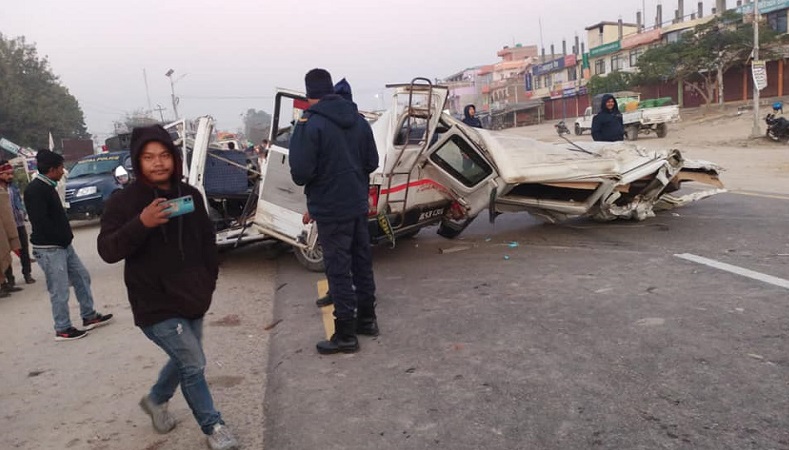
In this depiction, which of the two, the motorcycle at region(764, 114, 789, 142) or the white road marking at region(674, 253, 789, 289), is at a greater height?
the motorcycle at region(764, 114, 789, 142)

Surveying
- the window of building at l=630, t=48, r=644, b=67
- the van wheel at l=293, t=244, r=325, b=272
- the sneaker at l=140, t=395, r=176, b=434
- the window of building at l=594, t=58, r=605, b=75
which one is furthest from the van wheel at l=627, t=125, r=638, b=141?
the window of building at l=594, t=58, r=605, b=75

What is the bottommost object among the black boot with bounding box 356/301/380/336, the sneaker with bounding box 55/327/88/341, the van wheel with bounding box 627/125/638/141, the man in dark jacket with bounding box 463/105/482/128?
the sneaker with bounding box 55/327/88/341

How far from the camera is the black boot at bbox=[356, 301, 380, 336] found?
446cm

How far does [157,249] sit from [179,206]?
28 cm

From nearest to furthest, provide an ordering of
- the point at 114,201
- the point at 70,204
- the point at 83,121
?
the point at 114,201 → the point at 70,204 → the point at 83,121

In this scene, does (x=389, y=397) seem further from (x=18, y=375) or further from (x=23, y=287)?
(x=23, y=287)

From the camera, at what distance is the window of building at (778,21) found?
39.9 m

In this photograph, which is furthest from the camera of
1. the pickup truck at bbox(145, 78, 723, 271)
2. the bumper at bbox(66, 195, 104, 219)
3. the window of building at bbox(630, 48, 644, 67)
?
the window of building at bbox(630, 48, 644, 67)

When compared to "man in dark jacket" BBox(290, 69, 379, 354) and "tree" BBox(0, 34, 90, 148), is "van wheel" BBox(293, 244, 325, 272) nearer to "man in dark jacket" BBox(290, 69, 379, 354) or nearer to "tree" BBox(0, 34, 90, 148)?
"man in dark jacket" BBox(290, 69, 379, 354)

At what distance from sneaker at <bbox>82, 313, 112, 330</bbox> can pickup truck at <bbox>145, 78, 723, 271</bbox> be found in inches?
80.5

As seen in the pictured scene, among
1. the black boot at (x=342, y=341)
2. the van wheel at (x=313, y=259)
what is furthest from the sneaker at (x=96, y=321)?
the black boot at (x=342, y=341)

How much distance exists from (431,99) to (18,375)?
15.0 feet

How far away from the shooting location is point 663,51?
41.9 metres

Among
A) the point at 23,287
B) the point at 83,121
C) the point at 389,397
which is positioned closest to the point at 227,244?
the point at 23,287
